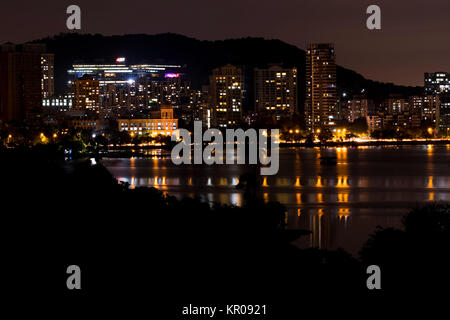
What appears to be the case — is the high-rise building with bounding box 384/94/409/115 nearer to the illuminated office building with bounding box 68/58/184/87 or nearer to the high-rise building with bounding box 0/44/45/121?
the illuminated office building with bounding box 68/58/184/87

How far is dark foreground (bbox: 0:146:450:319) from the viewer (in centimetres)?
953

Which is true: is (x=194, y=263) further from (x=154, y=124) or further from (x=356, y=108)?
(x=356, y=108)

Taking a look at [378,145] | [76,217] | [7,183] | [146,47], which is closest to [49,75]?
[146,47]

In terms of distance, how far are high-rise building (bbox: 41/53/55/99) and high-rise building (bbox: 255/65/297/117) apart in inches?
1810

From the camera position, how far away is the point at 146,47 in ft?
586

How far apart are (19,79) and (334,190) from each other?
387ft

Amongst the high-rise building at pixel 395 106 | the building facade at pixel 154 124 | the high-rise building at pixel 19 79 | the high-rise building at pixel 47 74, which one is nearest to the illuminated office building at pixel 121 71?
the high-rise building at pixel 47 74

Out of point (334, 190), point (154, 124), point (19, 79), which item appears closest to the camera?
point (334, 190)

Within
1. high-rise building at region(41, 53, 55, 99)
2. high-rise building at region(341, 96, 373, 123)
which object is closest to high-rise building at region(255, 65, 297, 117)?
high-rise building at region(341, 96, 373, 123)

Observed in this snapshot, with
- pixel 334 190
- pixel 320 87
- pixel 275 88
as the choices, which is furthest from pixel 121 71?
pixel 334 190

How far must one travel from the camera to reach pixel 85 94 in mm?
150750
